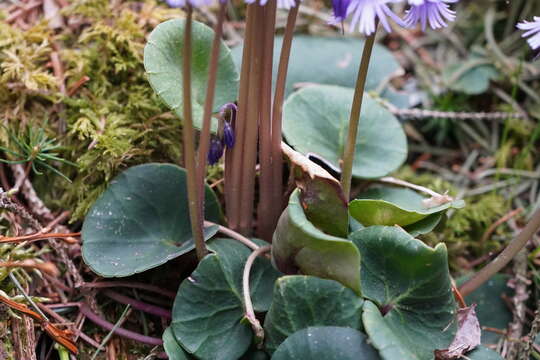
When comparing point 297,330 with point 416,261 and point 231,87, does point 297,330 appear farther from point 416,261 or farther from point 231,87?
point 231,87

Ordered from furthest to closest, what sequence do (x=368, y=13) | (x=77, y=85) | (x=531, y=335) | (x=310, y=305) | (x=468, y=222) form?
(x=468, y=222)
(x=77, y=85)
(x=531, y=335)
(x=310, y=305)
(x=368, y=13)

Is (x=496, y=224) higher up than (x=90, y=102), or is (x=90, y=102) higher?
(x=90, y=102)

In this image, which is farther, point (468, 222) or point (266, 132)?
point (468, 222)

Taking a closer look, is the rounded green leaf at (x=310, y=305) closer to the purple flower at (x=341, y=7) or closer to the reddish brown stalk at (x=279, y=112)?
the reddish brown stalk at (x=279, y=112)

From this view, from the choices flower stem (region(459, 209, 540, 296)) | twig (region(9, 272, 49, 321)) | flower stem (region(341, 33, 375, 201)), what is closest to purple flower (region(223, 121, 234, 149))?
flower stem (region(341, 33, 375, 201))

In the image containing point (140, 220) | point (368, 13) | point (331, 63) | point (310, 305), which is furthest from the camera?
point (331, 63)

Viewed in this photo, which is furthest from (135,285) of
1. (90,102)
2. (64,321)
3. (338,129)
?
(338,129)

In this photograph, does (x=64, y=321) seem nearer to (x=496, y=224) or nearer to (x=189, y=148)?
(x=189, y=148)

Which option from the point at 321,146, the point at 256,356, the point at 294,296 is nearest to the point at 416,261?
the point at 294,296
